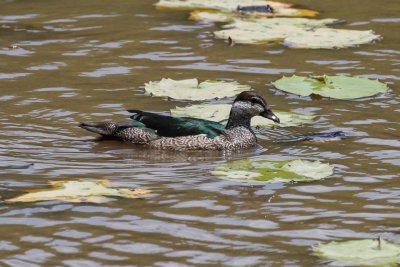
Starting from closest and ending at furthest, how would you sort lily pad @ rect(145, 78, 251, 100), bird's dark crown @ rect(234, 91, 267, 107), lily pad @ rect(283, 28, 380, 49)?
1. bird's dark crown @ rect(234, 91, 267, 107)
2. lily pad @ rect(145, 78, 251, 100)
3. lily pad @ rect(283, 28, 380, 49)

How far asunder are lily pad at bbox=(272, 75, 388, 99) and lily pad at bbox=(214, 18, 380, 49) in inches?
72.5

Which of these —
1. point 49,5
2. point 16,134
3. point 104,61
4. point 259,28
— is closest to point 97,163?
point 16,134

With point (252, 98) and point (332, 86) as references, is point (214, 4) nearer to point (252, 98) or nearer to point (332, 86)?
point (332, 86)

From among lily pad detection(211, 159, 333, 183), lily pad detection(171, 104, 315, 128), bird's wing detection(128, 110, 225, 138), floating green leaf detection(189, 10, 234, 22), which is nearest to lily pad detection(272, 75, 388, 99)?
lily pad detection(171, 104, 315, 128)

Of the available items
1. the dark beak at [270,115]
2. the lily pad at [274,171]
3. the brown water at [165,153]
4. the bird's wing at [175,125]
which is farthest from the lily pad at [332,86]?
the lily pad at [274,171]

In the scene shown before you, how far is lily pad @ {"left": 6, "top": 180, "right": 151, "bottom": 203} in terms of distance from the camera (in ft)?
32.1

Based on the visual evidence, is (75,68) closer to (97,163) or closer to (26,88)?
(26,88)

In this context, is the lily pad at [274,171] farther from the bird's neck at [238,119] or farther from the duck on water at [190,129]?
the bird's neck at [238,119]

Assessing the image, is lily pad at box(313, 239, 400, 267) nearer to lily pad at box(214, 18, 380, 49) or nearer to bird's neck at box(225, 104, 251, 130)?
bird's neck at box(225, 104, 251, 130)

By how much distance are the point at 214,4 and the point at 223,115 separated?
5166 millimetres

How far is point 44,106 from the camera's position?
1354cm

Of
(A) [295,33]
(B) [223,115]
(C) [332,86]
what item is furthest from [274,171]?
(A) [295,33]

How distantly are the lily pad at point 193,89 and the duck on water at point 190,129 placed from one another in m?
1.06

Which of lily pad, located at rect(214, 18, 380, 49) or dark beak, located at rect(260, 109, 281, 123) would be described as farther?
lily pad, located at rect(214, 18, 380, 49)
